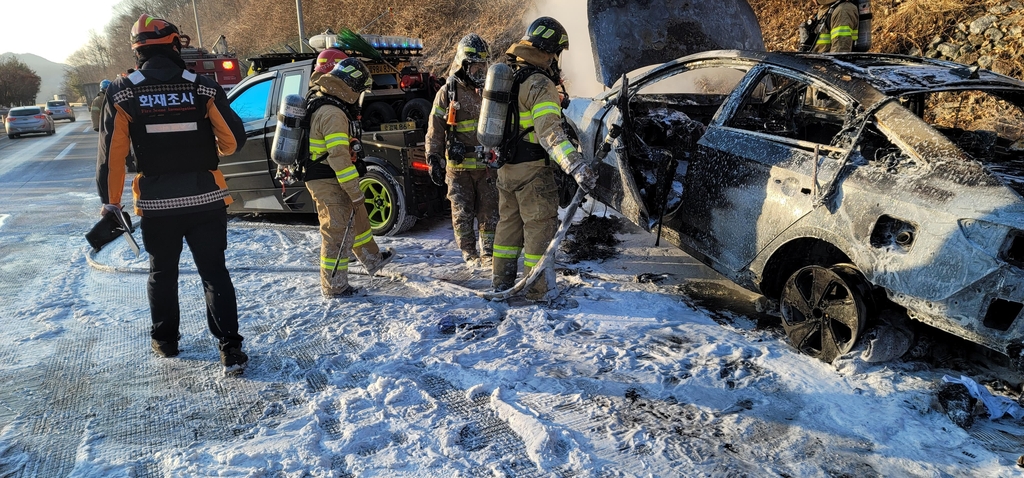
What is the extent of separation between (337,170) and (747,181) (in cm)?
258

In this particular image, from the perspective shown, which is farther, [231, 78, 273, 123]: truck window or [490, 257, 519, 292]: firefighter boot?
[231, 78, 273, 123]: truck window

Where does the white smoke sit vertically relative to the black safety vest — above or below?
above

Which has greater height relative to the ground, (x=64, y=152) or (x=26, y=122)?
(x=26, y=122)

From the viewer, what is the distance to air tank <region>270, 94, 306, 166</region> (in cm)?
408

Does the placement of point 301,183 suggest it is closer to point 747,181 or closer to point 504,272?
point 504,272

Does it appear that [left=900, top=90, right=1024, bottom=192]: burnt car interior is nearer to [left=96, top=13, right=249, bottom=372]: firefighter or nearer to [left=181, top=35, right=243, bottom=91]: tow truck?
[left=96, top=13, right=249, bottom=372]: firefighter

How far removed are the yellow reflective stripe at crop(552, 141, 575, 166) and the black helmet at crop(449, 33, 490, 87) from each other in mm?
1279

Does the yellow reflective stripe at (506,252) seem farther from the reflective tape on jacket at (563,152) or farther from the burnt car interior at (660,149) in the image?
the burnt car interior at (660,149)

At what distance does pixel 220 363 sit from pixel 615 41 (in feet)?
13.5

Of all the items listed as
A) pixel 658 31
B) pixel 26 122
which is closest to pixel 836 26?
pixel 658 31

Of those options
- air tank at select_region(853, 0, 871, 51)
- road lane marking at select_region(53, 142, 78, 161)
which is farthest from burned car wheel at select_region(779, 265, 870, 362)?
road lane marking at select_region(53, 142, 78, 161)

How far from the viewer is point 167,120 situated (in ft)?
9.98

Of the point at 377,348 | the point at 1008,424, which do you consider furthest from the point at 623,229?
the point at 1008,424

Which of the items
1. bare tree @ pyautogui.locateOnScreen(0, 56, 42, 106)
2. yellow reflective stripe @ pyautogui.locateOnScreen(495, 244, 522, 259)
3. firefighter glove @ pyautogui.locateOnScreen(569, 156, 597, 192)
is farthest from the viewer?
bare tree @ pyautogui.locateOnScreen(0, 56, 42, 106)
